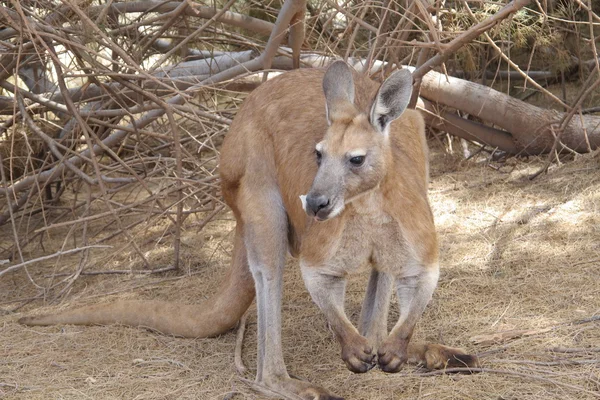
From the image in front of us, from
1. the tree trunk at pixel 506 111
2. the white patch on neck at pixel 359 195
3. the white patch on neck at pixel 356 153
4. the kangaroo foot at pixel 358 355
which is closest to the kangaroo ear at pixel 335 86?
the white patch on neck at pixel 356 153

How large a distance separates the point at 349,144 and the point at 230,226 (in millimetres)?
3630

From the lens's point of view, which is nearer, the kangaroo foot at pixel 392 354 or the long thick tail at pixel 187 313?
the kangaroo foot at pixel 392 354

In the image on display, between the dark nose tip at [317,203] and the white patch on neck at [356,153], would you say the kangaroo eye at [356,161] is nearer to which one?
the white patch on neck at [356,153]

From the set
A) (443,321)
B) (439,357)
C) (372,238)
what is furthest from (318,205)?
(443,321)

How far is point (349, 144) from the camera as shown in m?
3.75

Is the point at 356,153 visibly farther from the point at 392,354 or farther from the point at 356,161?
the point at 392,354

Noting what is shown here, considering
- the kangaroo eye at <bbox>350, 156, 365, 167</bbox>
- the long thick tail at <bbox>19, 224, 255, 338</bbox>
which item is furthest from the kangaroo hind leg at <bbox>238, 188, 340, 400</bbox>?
the kangaroo eye at <bbox>350, 156, 365, 167</bbox>

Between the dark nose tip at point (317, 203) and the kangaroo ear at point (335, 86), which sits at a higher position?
the kangaroo ear at point (335, 86)

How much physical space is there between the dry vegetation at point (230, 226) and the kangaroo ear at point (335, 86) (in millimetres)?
731

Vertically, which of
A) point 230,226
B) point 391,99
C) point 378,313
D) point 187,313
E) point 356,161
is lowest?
point 230,226

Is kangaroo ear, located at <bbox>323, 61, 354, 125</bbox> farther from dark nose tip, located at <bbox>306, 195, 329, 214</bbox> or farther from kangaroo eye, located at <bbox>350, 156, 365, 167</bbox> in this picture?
dark nose tip, located at <bbox>306, 195, 329, 214</bbox>

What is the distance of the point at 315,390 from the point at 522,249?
89.2 inches

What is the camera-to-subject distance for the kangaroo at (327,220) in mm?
3775

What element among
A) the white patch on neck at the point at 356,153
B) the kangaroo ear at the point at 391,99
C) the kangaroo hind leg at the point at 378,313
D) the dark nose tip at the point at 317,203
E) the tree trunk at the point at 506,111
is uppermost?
the kangaroo ear at the point at 391,99
